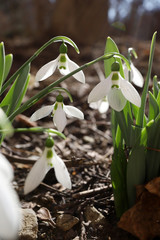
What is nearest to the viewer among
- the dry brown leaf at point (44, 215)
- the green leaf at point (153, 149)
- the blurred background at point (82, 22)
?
the green leaf at point (153, 149)

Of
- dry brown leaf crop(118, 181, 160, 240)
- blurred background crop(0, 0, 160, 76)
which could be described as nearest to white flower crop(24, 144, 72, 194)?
dry brown leaf crop(118, 181, 160, 240)

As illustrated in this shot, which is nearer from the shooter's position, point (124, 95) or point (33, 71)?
point (124, 95)

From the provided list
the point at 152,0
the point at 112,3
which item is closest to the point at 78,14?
the point at 112,3

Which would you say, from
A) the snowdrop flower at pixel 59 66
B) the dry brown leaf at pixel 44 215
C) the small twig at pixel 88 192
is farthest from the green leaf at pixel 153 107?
the dry brown leaf at pixel 44 215

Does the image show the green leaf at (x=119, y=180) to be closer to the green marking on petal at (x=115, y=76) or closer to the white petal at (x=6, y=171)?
the green marking on petal at (x=115, y=76)

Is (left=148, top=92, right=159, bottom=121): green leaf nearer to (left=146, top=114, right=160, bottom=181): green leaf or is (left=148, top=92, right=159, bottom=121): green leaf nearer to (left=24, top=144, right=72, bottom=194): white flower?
(left=146, top=114, right=160, bottom=181): green leaf

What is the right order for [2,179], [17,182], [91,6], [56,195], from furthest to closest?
1. [91,6]
2. [17,182]
3. [56,195]
4. [2,179]

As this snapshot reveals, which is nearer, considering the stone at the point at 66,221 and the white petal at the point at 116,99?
the white petal at the point at 116,99

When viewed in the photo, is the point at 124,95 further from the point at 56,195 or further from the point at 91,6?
the point at 91,6

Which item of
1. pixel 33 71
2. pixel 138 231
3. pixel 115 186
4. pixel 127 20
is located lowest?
pixel 138 231
